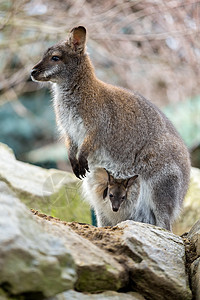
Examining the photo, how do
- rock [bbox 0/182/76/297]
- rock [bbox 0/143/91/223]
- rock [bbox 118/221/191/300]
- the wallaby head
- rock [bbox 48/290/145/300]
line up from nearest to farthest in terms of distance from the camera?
1. rock [bbox 0/182/76/297]
2. rock [bbox 48/290/145/300]
3. rock [bbox 118/221/191/300]
4. the wallaby head
5. rock [bbox 0/143/91/223]

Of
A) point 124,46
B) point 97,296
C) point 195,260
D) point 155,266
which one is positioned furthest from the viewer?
point 124,46

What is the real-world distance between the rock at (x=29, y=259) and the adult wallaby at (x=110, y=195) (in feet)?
7.78


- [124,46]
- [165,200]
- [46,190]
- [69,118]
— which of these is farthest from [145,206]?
[124,46]

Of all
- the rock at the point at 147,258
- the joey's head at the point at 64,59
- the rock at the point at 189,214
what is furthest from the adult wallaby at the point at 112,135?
the rock at the point at 189,214

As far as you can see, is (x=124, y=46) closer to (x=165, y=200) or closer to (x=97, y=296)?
(x=165, y=200)

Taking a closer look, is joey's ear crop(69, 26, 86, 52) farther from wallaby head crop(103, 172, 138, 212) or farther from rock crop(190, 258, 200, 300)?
rock crop(190, 258, 200, 300)

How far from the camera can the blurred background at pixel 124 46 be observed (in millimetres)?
7520

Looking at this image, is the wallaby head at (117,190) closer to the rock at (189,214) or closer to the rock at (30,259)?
the rock at (189,214)

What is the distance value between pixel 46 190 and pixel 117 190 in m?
1.34

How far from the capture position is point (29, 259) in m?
2.18

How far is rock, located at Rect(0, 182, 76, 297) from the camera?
2113 millimetres

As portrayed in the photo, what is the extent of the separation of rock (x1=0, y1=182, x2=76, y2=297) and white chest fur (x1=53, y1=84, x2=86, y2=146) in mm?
2475

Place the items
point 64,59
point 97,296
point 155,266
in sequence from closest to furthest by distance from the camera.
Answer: point 97,296
point 155,266
point 64,59

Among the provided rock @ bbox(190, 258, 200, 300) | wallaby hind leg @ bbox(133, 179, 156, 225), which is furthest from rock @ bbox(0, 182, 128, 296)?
wallaby hind leg @ bbox(133, 179, 156, 225)
